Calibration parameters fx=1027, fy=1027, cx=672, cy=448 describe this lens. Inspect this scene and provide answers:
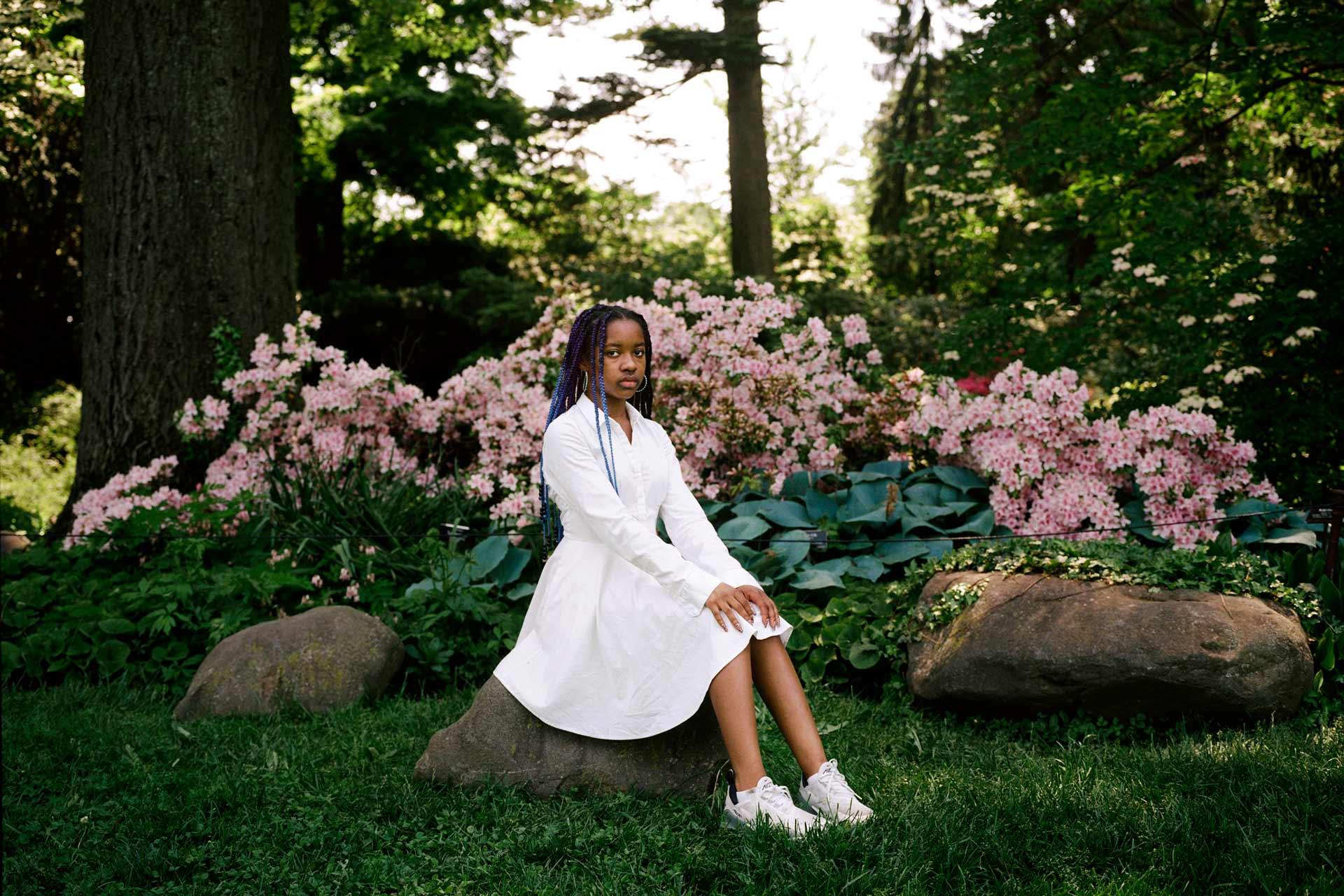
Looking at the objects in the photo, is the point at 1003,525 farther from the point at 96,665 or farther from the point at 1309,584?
the point at 96,665

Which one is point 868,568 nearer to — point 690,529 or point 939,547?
point 939,547

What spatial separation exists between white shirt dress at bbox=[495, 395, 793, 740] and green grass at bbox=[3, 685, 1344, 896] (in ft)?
1.00

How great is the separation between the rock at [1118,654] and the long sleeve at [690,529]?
1046 millimetres

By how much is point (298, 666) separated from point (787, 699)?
222cm

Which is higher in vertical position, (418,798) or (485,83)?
(485,83)

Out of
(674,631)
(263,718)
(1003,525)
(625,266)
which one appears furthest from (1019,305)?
(625,266)

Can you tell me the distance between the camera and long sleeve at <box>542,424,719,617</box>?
296cm

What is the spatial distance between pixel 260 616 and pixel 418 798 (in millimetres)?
2156

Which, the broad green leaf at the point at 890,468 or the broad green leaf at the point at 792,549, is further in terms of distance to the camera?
the broad green leaf at the point at 890,468

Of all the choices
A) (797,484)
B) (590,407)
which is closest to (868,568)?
(797,484)

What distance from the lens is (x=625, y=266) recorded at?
13.9 metres

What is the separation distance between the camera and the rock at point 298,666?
4.10 m

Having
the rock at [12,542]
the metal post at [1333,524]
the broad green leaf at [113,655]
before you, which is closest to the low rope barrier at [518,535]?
the metal post at [1333,524]

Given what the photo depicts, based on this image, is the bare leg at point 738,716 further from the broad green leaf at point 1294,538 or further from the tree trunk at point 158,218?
the tree trunk at point 158,218
